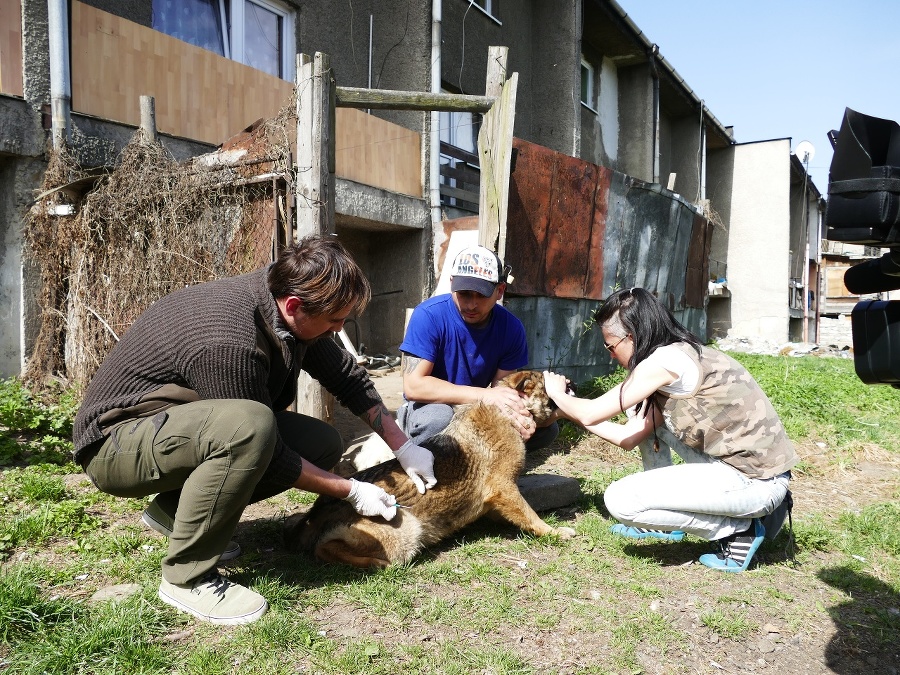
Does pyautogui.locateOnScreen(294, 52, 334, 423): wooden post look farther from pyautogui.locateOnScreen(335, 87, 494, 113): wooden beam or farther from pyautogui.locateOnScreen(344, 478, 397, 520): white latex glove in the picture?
pyautogui.locateOnScreen(344, 478, 397, 520): white latex glove

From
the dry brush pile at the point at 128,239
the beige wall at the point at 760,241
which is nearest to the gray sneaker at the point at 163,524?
the dry brush pile at the point at 128,239

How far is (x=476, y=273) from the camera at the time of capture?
420 cm

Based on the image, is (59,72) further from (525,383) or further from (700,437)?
(700,437)

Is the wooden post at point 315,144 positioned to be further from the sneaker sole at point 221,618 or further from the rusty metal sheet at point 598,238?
the rusty metal sheet at point 598,238

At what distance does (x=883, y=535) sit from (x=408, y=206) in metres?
7.93

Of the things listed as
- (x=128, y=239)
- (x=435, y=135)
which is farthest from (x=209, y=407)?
Answer: (x=435, y=135)

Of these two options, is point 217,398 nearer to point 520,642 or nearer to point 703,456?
point 520,642

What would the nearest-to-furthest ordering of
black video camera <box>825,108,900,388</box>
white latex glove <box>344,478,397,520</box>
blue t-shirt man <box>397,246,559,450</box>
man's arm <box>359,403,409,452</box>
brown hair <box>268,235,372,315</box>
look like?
black video camera <box>825,108,900,388</box> → brown hair <box>268,235,372,315</box> → white latex glove <box>344,478,397,520</box> → man's arm <box>359,403,409,452</box> → blue t-shirt man <box>397,246,559,450</box>

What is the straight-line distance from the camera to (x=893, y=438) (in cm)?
673

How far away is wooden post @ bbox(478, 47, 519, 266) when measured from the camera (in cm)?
562

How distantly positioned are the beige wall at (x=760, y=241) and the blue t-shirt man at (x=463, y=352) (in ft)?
60.2

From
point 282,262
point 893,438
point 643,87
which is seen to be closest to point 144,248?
point 282,262

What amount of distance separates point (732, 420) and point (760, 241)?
19.7 m

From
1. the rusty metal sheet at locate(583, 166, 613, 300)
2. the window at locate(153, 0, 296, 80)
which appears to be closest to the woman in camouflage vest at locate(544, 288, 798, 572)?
the rusty metal sheet at locate(583, 166, 613, 300)
